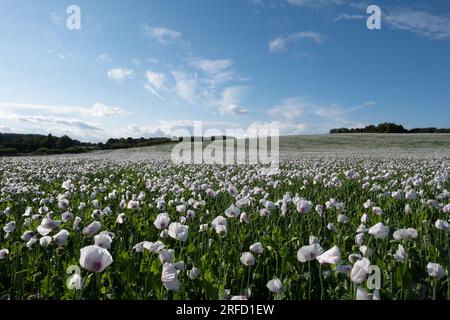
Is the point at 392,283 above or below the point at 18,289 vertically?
above

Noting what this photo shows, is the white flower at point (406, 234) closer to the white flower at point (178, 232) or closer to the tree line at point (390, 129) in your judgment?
the white flower at point (178, 232)

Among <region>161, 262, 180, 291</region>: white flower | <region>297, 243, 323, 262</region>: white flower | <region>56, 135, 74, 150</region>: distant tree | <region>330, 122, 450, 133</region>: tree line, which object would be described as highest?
<region>330, 122, 450, 133</region>: tree line

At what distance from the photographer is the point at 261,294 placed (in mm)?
3279

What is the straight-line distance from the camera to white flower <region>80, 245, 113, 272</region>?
249cm

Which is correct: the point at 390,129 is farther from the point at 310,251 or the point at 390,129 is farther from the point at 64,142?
the point at 310,251

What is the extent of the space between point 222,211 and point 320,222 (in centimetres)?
167

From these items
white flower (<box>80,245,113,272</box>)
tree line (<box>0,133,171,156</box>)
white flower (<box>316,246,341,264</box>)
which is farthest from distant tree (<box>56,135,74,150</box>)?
white flower (<box>316,246,341,264</box>)

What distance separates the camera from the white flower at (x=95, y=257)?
249 cm

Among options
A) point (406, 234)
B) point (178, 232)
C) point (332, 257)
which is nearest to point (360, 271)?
point (332, 257)

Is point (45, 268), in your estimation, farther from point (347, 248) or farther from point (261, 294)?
point (347, 248)

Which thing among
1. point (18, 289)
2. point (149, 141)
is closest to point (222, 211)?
point (18, 289)

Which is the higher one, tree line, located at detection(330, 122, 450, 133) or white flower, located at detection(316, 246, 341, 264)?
tree line, located at detection(330, 122, 450, 133)

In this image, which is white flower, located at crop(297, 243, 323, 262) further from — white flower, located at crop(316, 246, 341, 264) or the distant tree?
the distant tree

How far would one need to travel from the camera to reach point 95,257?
8.23 feet
